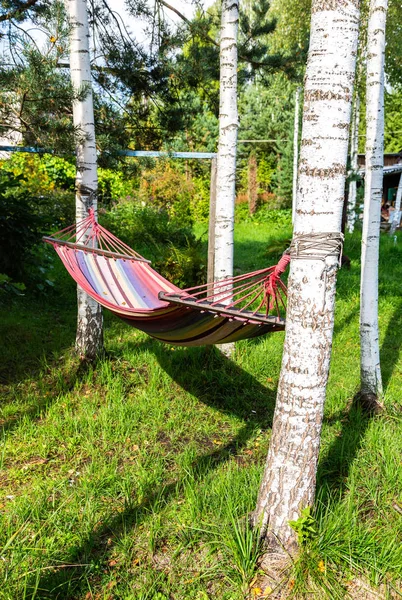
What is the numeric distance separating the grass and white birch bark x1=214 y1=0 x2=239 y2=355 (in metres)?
0.68

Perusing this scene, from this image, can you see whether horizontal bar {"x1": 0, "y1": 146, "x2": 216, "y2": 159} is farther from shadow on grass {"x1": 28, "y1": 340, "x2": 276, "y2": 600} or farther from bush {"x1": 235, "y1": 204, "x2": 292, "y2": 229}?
bush {"x1": 235, "y1": 204, "x2": 292, "y2": 229}

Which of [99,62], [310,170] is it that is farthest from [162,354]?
[99,62]

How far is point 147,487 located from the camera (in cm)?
207

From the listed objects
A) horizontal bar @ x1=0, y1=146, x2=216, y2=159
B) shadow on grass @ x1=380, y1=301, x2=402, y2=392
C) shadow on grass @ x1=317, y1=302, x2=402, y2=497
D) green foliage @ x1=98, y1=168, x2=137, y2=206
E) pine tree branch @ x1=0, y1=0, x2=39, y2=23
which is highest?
pine tree branch @ x1=0, y1=0, x2=39, y2=23

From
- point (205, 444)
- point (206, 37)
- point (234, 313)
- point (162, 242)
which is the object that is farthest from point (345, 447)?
point (162, 242)

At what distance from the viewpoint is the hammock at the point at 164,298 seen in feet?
6.22

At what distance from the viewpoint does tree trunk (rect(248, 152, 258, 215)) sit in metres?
13.4

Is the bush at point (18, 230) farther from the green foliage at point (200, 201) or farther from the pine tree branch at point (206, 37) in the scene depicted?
the green foliage at point (200, 201)

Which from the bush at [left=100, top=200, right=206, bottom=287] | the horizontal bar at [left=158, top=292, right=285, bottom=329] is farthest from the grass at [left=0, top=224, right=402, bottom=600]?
the bush at [left=100, top=200, right=206, bottom=287]

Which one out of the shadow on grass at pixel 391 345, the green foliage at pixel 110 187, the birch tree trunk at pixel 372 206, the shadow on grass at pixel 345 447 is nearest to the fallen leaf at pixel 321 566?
the shadow on grass at pixel 345 447

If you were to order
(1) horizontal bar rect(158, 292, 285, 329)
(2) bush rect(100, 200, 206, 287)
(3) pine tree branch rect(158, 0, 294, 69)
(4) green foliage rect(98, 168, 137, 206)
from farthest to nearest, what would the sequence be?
1. (4) green foliage rect(98, 168, 137, 206)
2. (2) bush rect(100, 200, 206, 287)
3. (3) pine tree branch rect(158, 0, 294, 69)
4. (1) horizontal bar rect(158, 292, 285, 329)

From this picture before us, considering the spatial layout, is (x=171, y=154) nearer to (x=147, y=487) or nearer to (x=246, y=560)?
(x=147, y=487)

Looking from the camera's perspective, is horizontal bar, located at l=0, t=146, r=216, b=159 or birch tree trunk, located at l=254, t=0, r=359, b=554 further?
horizontal bar, located at l=0, t=146, r=216, b=159

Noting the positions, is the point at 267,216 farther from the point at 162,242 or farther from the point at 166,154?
the point at 166,154
